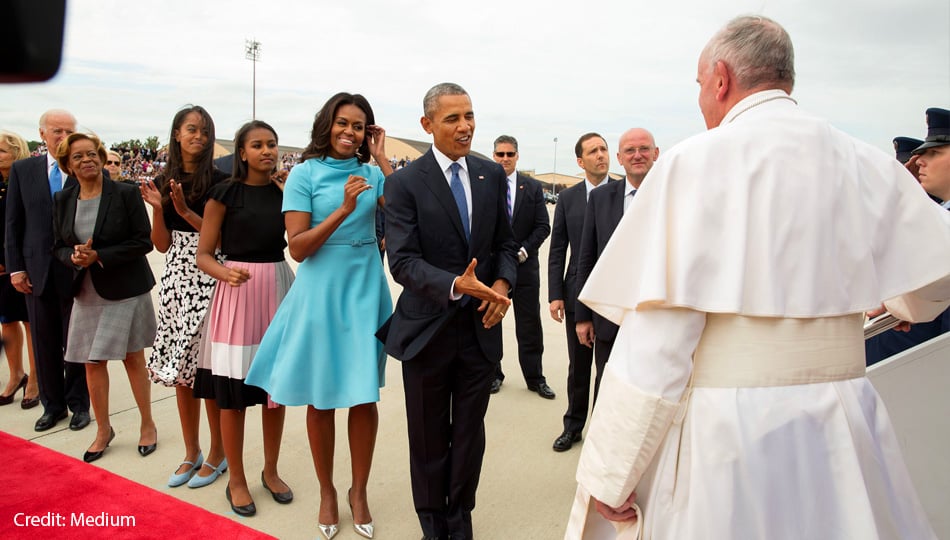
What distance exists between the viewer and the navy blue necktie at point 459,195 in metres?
3.16

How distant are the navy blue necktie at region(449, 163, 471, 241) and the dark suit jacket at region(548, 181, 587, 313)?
5.66 ft

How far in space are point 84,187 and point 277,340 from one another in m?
2.16

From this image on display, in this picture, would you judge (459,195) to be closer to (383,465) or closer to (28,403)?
(383,465)

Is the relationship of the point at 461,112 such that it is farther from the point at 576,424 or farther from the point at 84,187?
the point at 84,187

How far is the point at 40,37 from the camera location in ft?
2.15

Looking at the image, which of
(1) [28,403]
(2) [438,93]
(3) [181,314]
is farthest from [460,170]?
(1) [28,403]

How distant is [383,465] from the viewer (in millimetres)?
4223

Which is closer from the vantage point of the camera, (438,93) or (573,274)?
(438,93)

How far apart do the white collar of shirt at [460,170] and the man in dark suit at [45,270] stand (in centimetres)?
337

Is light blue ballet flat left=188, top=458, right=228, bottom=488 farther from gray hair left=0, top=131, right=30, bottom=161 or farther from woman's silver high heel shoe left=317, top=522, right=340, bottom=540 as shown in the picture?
gray hair left=0, top=131, right=30, bottom=161

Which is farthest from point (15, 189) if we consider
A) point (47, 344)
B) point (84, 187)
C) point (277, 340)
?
point (277, 340)

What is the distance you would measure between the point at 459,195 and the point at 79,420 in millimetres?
3692

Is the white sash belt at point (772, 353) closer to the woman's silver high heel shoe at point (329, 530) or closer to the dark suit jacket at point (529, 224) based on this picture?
the woman's silver high heel shoe at point (329, 530)

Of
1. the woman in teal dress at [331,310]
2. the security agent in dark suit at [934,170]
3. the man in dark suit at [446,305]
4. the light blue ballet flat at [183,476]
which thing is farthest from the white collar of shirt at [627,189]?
the light blue ballet flat at [183,476]
